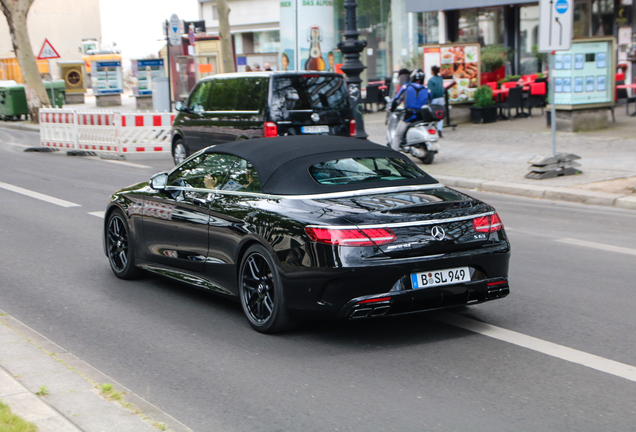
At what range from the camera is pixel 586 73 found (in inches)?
736

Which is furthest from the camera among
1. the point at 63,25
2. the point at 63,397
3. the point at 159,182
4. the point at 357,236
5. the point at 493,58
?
the point at 63,25

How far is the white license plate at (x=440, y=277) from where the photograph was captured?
5.36m

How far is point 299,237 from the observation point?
540cm

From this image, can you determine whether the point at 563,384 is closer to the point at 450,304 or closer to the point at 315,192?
the point at 450,304

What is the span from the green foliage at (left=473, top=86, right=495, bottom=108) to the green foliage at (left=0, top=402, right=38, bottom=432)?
20.5m

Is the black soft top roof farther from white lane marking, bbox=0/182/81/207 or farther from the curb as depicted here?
white lane marking, bbox=0/182/81/207

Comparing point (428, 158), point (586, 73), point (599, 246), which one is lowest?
point (599, 246)

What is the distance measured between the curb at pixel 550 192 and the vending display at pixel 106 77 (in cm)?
3200

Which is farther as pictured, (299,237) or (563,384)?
(299,237)

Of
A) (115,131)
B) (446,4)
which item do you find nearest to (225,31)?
(115,131)

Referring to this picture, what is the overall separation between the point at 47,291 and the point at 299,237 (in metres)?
3.06

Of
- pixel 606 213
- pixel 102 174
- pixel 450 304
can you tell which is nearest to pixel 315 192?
pixel 450 304

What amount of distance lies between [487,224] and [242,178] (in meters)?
1.87

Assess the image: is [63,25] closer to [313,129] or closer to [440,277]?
[313,129]
